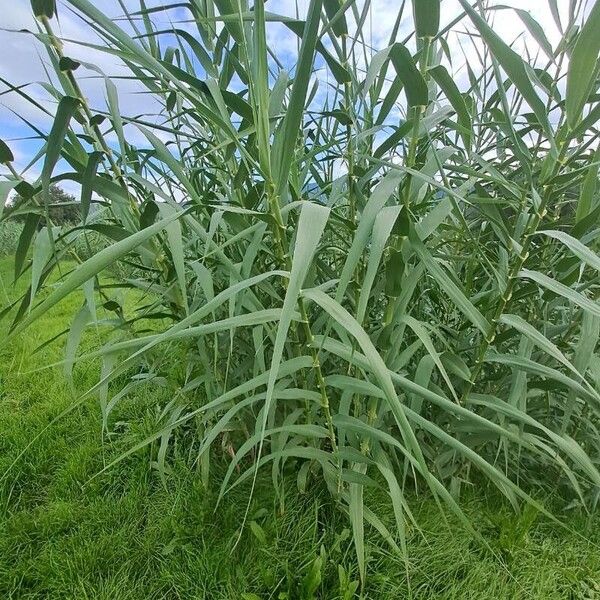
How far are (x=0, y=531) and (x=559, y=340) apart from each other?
3.99 ft

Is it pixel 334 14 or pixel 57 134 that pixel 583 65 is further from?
pixel 57 134

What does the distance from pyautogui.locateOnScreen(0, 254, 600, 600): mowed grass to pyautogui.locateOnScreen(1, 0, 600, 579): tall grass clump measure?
94 millimetres

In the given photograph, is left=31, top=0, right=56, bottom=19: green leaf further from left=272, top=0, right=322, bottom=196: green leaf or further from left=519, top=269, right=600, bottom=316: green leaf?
left=519, top=269, right=600, bottom=316: green leaf

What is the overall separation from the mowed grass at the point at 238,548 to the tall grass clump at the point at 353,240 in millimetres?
94

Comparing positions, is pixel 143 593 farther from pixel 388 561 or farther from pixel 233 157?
pixel 233 157

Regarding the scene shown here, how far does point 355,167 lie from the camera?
0.82m

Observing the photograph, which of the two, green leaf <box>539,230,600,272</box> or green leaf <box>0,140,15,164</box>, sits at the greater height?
green leaf <box>0,140,15,164</box>

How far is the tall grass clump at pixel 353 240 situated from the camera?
48 cm

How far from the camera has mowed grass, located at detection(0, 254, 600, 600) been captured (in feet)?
2.78

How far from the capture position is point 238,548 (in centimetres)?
92

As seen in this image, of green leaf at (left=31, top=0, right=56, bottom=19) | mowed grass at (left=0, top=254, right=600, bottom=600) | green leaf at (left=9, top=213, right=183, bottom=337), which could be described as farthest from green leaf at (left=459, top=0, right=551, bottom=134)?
mowed grass at (left=0, top=254, right=600, bottom=600)

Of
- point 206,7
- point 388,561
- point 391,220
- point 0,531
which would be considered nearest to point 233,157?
point 206,7

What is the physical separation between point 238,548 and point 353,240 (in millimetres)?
703

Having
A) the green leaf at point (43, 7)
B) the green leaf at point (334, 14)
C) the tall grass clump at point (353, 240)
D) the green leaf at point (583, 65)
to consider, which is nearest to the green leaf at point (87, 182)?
the tall grass clump at point (353, 240)
